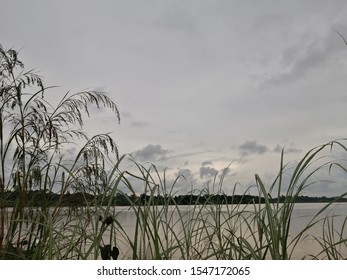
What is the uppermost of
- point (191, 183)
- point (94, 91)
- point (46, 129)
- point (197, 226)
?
point (94, 91)

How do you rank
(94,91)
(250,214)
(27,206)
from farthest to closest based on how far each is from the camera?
(94,91)
(27,206)
(250,214)

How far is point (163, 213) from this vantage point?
2506mm
